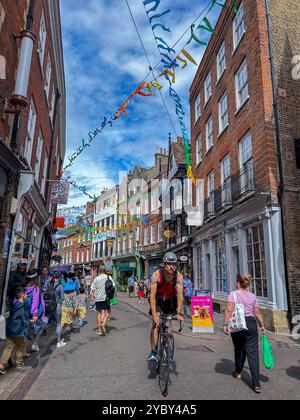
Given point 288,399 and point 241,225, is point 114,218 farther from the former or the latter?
point 288,399

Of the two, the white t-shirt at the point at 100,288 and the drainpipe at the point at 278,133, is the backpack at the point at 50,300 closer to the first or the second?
the white t-shirt at the point at 100,288

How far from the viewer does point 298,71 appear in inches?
459

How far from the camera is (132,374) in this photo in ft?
16.4

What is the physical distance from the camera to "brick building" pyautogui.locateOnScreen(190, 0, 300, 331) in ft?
33.8

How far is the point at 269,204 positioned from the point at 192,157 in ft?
35.2

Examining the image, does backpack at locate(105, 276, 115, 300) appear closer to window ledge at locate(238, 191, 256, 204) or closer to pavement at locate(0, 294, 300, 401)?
pavement at locate(0, 294, 300, 401)

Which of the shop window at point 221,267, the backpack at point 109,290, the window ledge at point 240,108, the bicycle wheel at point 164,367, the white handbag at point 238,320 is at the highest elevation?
the window ledge at point 240,108

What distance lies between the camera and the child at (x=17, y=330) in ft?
16.4

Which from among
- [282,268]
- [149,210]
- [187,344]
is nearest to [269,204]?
[282,268]

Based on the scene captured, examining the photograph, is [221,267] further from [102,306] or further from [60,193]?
[60,193]

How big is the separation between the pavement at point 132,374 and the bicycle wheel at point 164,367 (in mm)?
106

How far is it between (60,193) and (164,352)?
10.7 metres

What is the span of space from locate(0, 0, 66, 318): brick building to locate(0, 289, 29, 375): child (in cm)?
290

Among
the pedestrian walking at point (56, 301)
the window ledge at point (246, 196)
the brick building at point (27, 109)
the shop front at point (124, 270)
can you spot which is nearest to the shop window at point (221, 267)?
the window ledge at point (246, 196)
